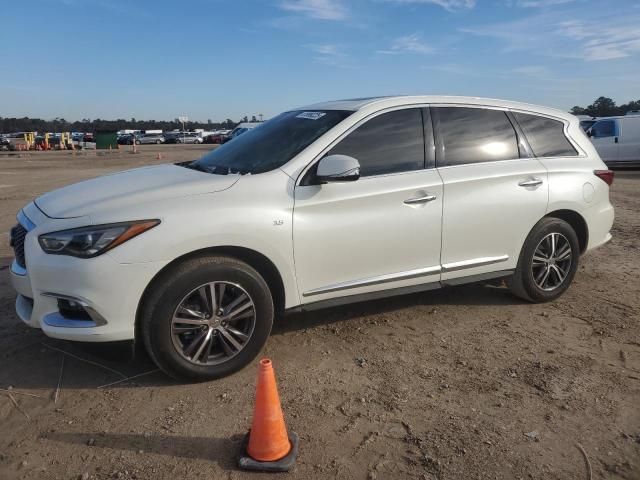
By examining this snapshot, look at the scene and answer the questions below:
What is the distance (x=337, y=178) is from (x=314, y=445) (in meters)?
1.71

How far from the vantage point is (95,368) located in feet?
12.1

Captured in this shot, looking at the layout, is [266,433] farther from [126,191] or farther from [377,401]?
[126,191]

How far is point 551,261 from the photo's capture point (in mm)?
4801

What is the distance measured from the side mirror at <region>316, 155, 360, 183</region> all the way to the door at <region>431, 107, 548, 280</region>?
945 millimetres

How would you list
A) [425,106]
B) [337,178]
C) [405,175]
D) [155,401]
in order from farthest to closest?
[425,106]
[405,175]
[337,178]
[155,401]

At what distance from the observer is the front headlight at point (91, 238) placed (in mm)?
3088

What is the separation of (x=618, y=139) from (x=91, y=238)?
1885cm

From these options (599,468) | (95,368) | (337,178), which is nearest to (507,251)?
(337,178)

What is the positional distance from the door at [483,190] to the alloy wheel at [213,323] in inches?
66.9

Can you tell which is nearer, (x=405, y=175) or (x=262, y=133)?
(x=405, y=175)

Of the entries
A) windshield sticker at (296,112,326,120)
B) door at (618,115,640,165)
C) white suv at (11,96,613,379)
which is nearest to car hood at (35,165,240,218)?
white suv at (11,96,613,379)

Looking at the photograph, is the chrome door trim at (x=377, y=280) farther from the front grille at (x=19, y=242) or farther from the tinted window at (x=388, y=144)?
the front grille at (x=19, y=242)

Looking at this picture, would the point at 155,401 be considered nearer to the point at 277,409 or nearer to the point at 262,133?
the point at 277,409

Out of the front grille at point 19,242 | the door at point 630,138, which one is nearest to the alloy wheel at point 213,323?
the front grille at point 19,242
